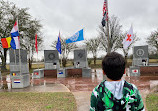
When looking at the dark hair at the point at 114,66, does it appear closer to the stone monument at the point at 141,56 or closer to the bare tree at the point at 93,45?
the stone monument at the point at 141,56

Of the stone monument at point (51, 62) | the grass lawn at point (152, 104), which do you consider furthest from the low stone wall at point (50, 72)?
the grass lawn at point (152, 104)

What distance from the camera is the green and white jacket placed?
1.33 meters

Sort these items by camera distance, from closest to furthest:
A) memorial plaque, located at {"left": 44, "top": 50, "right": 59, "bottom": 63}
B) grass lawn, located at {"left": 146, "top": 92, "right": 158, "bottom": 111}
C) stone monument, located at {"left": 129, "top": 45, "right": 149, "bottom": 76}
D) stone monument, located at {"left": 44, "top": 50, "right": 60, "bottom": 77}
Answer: grass lawn, located at {"left": 146, "top": 92, "right": 158, "bottom": 111}, stone monument, located at {"left": 129, "top": 45, "right": 149, "bottom": 76}, stone monument, located at {"left": 44, "top": 50, "right": 60, "bottom": 77}, memorial plaque, located at {"left": 44, "top": 50, "right": 59, "bottom": 63}

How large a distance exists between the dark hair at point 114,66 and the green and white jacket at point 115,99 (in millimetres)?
112

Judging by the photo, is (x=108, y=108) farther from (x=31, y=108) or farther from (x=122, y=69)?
(x=31, y=108)

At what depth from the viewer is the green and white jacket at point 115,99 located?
133cm

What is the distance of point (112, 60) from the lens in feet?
4.68

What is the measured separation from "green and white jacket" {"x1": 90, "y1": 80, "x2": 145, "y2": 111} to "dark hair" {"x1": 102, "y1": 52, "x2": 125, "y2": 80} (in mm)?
112

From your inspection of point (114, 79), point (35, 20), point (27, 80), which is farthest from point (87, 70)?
point (35, 20)

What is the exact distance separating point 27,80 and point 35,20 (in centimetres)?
1870

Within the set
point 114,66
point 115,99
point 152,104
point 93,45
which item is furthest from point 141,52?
point 93,45

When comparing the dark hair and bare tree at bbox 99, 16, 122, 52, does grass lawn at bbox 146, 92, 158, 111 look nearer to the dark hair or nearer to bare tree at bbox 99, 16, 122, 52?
the dark hair

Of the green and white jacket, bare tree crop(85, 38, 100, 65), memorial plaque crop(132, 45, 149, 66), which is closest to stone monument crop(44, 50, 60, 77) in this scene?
memorial plaque crop(132, 45, 149, 66)

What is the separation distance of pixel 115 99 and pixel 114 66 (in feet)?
1.10
